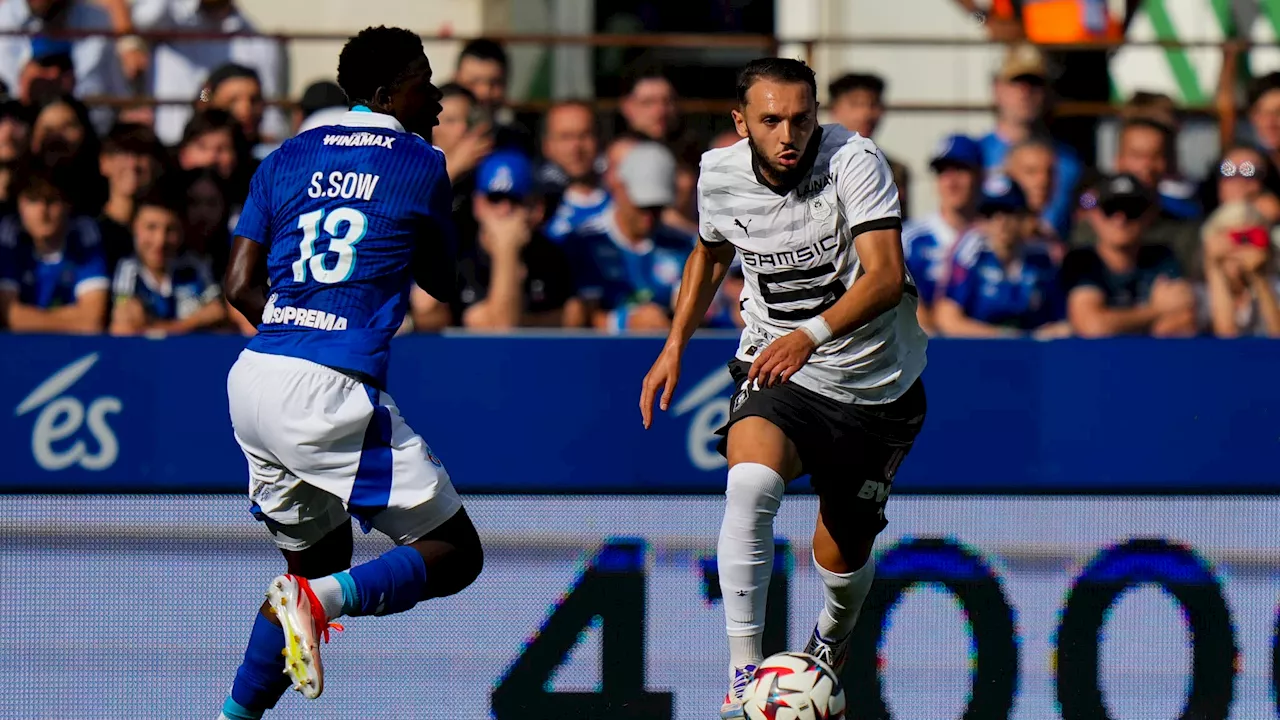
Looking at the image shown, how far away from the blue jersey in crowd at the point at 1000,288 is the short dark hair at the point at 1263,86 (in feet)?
6.55

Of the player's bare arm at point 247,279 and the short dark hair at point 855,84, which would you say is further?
the short dark hair at point 855,84

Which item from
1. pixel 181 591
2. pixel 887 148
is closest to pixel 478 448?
pixel 181 591

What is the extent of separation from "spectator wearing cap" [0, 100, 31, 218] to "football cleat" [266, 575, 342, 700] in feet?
14.6

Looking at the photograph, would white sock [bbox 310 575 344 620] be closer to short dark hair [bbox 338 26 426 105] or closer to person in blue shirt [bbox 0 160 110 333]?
short dark hair [bbox 338 26 426 105]

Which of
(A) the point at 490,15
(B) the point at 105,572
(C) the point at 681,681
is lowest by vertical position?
(C) the point at 681,681

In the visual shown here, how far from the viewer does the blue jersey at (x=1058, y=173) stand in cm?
930

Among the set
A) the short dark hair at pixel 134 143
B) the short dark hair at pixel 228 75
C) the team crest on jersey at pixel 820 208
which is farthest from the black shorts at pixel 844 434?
the short dark hair at pixel 228 75

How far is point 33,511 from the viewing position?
19.2 feet

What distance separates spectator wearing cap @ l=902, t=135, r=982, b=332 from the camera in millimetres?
8758

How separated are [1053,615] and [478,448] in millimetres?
2167

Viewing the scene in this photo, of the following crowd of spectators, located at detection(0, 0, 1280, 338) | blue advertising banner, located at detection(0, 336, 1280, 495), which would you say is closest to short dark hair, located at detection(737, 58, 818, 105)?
blue advertising banner, located at detection(0, 336, 1280, 495)

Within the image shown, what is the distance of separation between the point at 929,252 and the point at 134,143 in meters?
3.87

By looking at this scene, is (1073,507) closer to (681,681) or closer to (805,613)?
(805,613)

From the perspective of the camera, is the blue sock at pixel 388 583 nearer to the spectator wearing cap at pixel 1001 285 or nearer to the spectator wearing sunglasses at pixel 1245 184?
the spectator wearing cap at pixel 1001 285
